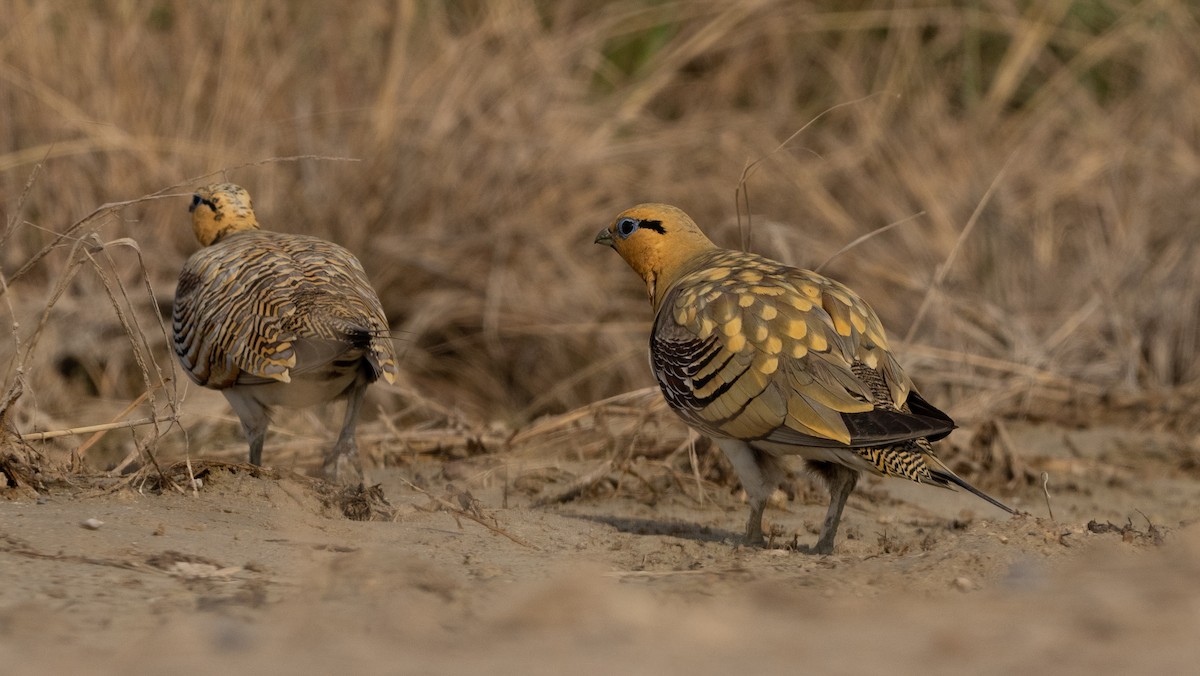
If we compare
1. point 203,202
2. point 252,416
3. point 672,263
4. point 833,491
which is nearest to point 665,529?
point 833,491

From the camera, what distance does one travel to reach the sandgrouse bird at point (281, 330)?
17.9 feet

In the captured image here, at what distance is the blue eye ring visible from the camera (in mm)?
6051

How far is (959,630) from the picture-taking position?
319 centimetres

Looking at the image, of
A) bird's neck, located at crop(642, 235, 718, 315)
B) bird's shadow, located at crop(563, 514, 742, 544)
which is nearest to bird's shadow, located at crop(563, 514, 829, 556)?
bird's shadow, located at crop(563, 514, 742, 544)

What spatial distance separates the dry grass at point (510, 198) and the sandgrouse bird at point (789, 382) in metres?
2.44

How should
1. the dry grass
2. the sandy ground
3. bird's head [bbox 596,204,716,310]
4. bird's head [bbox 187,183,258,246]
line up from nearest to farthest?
the sandy ground, bird's head [bbox 596,204,716,310], bird's head [bbox 187,183,258,246], the dry grass

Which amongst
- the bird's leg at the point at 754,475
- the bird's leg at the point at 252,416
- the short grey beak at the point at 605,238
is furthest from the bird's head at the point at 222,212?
the bird's leg at the point at 754,475

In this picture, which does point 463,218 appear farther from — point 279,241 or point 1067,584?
point 1067,584

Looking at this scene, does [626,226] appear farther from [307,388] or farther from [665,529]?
[307,388]

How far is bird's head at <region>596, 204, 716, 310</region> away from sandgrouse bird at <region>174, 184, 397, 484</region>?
104 cm

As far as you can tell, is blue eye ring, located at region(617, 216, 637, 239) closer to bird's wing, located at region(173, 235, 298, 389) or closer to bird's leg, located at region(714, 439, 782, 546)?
bird's leg, located at region(714, 439, 782, 546)

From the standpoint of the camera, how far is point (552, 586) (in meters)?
3.47

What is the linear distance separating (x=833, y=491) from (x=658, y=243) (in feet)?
4.32

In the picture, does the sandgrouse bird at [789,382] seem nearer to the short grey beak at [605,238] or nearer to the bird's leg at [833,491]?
the bird's leg at [833,491]
